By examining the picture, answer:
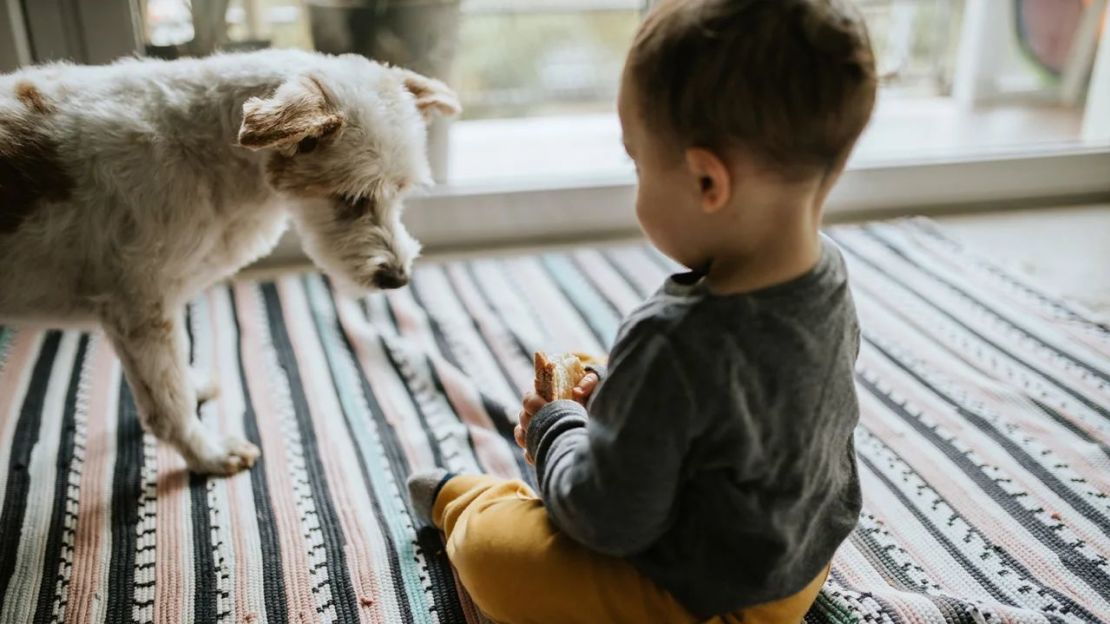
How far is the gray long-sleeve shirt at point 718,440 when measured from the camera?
0.82 metres

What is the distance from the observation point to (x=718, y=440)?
836 millimetres

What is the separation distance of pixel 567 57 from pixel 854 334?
1.76m

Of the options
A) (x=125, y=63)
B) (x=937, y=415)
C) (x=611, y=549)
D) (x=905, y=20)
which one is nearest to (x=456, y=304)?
(x=125, y=63)

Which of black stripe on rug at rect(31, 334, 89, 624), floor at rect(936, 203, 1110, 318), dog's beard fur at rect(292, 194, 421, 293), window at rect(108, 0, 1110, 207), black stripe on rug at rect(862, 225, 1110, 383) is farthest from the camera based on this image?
window at rect(108, 0, 1110, 207)

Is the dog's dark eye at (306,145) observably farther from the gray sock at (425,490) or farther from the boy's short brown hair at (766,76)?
the boy's short brown hair at (766,76)

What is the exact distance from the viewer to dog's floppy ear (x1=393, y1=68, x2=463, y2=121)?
1378 millimetres

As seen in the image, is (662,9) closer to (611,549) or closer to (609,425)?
(609,425)

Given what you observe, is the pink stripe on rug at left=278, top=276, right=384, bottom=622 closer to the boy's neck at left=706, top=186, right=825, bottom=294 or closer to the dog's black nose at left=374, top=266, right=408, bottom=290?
the dog's black nose at left=374, top=266, right=408, bottom=290

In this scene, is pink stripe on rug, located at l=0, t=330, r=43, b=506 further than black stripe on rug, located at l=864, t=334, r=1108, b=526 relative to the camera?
Yes

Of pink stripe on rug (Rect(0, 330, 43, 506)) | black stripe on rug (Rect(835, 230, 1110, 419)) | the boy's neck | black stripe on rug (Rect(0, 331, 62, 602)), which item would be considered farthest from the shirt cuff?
black stripe on rug (Rect(835, 230, 1110, 419))

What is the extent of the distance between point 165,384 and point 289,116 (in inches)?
17.9

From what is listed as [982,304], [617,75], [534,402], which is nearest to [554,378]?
[534,402]

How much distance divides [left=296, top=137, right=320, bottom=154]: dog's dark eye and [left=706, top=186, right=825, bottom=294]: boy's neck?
629 millimetres

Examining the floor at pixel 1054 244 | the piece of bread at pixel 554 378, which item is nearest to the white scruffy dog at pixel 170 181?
the piece of bread at pixel 554 378
